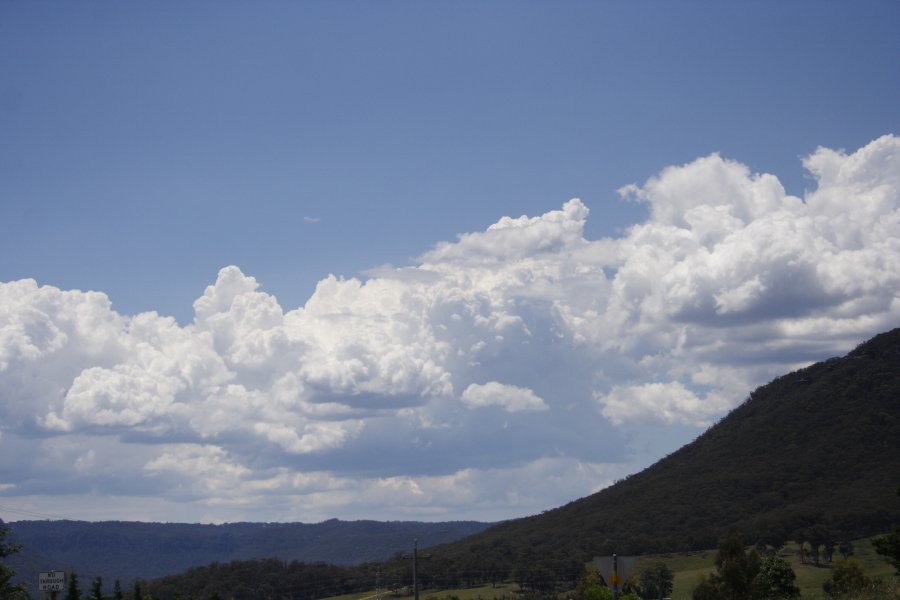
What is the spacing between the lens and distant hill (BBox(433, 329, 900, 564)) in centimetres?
14600

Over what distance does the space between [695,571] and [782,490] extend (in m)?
45.1

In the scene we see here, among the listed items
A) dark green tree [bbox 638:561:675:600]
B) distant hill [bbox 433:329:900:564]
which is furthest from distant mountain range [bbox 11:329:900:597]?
dark green tree [bbox 638:561:675:600]

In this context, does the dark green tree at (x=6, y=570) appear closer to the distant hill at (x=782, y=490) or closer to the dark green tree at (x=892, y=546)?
the dark green tree at (x=892, y=546)

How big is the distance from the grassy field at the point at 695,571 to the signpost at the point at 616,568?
3292 inches

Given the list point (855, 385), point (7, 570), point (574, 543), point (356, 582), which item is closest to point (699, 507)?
point (574, 543)

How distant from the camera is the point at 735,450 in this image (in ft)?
648

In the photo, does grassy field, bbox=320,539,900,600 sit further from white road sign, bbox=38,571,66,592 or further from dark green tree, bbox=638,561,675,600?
white road sign, bbox=38,571,66,592

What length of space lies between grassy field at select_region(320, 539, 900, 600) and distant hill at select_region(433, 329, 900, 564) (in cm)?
367

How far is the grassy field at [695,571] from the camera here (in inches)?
4385

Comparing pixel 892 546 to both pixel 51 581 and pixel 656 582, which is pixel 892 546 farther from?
pixel 656 582

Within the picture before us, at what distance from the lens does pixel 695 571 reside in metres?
130

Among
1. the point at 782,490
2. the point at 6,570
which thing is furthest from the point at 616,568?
the point at 782,490

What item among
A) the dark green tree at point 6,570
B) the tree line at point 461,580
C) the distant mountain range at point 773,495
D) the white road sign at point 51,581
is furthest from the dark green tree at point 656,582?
the dark green tree at point 6,570

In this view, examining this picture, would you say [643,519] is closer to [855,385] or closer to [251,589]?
[855,385]
